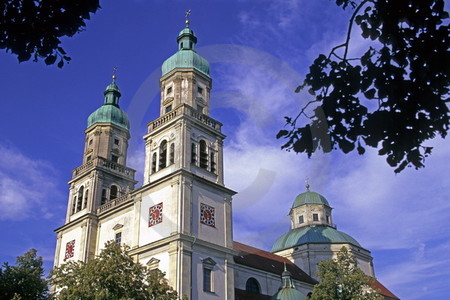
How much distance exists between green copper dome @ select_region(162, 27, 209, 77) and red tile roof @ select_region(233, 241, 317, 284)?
17481 mm

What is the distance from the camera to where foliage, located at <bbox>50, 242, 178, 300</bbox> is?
80.2 ft

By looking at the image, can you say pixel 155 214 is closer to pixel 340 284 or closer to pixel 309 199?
pixel 340 284

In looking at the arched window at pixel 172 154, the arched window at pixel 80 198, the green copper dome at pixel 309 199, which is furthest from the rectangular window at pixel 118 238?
the green copper dome at pixel 309 199

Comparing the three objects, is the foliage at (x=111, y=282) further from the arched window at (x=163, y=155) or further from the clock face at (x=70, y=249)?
the clock face at (x=70, y=249)

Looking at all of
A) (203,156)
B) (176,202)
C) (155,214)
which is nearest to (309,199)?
(203,156)

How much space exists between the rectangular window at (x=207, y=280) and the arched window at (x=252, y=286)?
33.7 ft

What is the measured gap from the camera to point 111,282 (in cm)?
2458

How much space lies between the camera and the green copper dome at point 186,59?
43344 mm

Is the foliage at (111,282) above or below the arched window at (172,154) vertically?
below

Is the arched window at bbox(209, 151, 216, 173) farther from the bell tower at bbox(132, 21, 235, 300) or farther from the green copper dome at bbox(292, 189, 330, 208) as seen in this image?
the green copper dome at bbox(292, 189, 330, 208)

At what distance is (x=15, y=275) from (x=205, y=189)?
1462 centimetres

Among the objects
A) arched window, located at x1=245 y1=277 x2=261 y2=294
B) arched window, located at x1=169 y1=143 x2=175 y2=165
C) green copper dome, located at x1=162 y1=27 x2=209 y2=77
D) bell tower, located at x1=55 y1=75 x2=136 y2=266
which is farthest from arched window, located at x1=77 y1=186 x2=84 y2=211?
arched window, located at x1=245 y1=277 x2=261 y2=294

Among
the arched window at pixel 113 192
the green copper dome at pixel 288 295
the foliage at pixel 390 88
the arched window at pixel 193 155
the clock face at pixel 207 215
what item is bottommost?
the foliage at pixel 390 88

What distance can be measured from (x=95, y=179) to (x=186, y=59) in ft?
44.9
